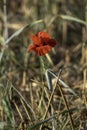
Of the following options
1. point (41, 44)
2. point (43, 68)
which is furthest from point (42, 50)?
point (43, 68)

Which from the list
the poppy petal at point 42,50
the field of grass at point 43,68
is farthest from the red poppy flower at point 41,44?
the field of grass at point 43,68

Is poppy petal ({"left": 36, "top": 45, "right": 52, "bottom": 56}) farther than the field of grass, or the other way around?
the field of grass

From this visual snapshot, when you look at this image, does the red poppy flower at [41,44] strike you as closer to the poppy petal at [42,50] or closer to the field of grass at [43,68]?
the poppy petal at [42,50]

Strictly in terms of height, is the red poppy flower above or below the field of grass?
above

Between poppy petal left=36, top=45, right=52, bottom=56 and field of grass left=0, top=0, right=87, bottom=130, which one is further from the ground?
poppy petal left=36, top=45, right=52, bottom=56

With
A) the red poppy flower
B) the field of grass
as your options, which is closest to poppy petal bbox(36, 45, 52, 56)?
the red poppy flower

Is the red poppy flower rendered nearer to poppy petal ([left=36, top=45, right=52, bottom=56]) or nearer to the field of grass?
poppy petal ([left=36, top=45, right=52, bottom=56])
